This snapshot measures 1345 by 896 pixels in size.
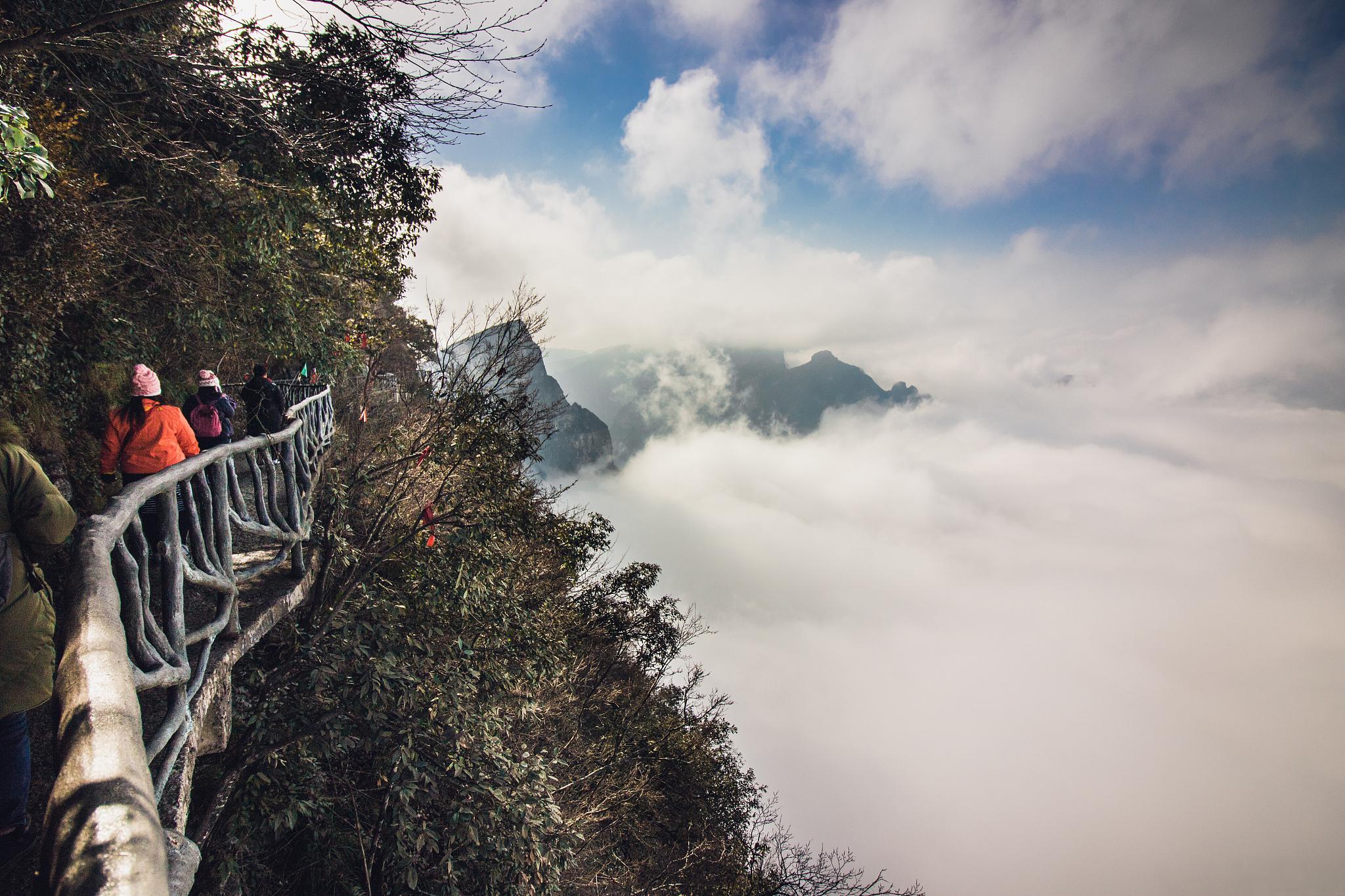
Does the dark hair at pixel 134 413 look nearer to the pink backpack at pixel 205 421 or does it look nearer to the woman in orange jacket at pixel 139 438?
the woman in orange jacket at pixel 139 438

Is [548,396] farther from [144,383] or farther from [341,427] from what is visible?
[144,383]

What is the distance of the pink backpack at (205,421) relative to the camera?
625cm

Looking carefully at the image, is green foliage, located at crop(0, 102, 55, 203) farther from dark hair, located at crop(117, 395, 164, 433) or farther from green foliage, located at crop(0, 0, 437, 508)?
dark hair, located at crop(117, 395, 164, 433)

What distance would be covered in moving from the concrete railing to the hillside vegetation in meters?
1.26

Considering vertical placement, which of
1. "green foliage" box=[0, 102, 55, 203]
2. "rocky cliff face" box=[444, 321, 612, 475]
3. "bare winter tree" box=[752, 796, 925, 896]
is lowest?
"bare winter tree" box=[752, 796, 925, 896]

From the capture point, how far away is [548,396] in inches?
4390

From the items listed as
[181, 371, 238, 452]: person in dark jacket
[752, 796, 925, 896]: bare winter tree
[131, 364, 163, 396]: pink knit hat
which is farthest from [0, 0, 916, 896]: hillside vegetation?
[752, 796, 925, 896]: bare winter tree

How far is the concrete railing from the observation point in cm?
126

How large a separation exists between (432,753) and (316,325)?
27.7 feet

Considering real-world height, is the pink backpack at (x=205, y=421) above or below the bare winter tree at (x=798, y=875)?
above

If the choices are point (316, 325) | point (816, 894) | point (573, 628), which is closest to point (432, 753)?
point (316, 325)

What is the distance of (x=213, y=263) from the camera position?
8055 millimetres

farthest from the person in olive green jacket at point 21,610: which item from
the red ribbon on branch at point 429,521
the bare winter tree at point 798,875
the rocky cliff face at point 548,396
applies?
the bare winter tree at point 798,875

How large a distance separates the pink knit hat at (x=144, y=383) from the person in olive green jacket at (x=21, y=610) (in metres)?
1.98
